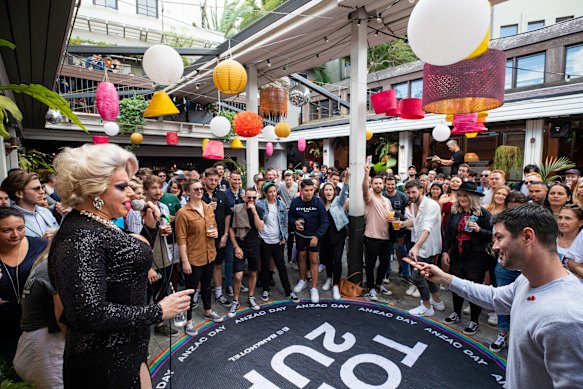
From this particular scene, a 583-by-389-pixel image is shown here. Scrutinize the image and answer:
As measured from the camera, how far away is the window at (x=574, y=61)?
9.90 meters

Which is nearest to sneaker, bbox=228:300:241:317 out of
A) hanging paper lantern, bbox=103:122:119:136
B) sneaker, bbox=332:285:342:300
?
sneaker, bbox=332:285:342:300

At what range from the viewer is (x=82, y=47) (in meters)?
5.69

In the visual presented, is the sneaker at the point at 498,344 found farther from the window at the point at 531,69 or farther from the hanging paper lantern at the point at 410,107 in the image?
the window at the point at 531,69

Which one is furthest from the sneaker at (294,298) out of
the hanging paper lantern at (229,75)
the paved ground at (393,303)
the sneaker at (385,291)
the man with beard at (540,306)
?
the hanging paper lantern at (229,75)

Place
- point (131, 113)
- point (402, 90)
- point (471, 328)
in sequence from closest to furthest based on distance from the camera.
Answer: point (471, 328)
point (131, 113)
point (402, 90)

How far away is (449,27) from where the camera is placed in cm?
219

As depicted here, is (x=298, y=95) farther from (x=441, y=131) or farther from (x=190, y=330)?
(x=190, y=330)

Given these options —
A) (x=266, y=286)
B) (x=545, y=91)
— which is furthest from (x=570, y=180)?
(x=545, y=91)

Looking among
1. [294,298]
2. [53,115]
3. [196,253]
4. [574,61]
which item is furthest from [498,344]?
[574,61]

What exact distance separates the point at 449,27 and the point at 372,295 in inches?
137

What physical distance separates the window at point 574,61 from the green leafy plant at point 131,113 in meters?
15.0

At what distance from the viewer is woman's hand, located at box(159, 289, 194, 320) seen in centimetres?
129

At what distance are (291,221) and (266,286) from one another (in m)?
1.02

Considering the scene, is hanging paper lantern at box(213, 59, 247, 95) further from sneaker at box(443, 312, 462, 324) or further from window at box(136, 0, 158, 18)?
window at box(136, 0, 158, 18)
